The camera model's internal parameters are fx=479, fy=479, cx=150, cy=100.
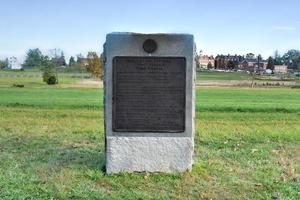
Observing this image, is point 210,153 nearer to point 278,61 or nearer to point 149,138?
point 149,138

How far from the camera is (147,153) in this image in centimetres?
666

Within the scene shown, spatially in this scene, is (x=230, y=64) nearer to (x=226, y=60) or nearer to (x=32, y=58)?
(x=226, y=60)

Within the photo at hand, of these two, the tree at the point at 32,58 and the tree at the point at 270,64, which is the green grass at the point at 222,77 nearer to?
the tree at the point at 270,64

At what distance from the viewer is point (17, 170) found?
263 inches

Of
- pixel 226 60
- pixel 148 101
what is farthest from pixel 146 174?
pixel 226 60

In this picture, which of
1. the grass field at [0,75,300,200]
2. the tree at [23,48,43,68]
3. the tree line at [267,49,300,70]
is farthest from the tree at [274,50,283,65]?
the grass field at [0,75,300,200]

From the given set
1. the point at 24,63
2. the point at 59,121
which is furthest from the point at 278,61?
the point at 59,121

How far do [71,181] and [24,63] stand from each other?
424ft

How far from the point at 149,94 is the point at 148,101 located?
0.32ft

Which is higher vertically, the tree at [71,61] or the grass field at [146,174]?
the tree at [71,61]

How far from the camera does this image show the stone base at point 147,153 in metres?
6.64

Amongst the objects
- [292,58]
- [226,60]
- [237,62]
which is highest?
[292,58]

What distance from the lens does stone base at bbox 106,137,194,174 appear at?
664cm

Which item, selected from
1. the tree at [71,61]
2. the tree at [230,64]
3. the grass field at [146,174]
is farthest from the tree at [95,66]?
the tree at [230,64]
